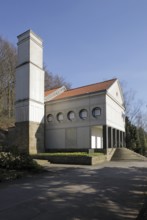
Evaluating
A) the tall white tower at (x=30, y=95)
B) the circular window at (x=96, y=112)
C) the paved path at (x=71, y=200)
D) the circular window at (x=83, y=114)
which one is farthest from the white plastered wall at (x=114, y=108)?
the paved path at (x=71, y=200)

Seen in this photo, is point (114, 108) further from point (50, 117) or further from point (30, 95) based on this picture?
point (30, 95)

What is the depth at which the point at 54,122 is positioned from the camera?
3064 centimetres

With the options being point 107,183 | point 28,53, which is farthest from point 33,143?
point 107,183

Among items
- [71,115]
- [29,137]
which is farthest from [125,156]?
[29,137]

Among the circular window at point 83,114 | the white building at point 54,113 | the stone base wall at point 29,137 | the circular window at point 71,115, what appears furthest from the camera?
the circular window at point 71,115

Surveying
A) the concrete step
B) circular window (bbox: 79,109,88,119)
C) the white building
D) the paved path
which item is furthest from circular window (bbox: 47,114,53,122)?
the paved path

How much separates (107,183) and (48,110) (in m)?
20.1

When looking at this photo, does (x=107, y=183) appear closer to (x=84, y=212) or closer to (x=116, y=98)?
(x=84, y=212)

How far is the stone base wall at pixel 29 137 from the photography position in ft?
90.6

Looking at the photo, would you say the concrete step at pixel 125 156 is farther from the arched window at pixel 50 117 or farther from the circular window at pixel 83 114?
the arched window at pixel 50 117

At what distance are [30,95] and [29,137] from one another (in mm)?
4640

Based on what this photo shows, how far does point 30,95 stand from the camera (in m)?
28.6

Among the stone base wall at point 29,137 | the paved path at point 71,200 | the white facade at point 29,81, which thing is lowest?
the paved path at point 71,200

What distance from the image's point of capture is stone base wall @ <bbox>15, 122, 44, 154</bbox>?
2761 centimetres
